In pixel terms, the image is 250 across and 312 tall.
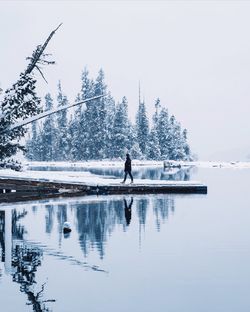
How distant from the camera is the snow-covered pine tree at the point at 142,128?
394 feet

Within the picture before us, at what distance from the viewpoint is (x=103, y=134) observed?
117062 millimetres

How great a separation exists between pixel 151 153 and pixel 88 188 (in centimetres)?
8621

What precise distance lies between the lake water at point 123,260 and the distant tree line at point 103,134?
302 ft

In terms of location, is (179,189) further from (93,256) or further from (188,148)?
(188,148)

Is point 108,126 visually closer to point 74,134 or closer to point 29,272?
point 74,134

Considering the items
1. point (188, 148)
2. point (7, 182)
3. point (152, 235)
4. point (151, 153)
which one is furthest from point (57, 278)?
point (188, 148)

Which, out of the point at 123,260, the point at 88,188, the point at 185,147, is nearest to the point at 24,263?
the point at 123,260

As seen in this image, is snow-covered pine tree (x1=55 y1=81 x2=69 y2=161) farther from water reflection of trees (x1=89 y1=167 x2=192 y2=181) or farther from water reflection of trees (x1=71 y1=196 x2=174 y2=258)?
water reflection of trees (x1=71 y1=196 x2=174 y2=258)

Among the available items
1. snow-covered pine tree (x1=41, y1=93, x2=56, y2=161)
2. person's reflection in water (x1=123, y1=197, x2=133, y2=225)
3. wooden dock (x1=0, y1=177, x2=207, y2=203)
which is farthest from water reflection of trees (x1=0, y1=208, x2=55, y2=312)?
snow-covered pine tree (x1=41, y1=93, x2=56, y2=161)

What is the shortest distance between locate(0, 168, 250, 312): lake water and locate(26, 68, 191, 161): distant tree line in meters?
92.0

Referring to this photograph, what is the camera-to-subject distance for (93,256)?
42.9 feet

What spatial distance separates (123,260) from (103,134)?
104632mm

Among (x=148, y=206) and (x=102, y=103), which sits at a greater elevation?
(x=102, y=103)

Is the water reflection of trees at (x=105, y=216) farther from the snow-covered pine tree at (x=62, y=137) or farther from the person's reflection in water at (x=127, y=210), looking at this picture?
the snow-covered pine tree at (x=62, y=137)
